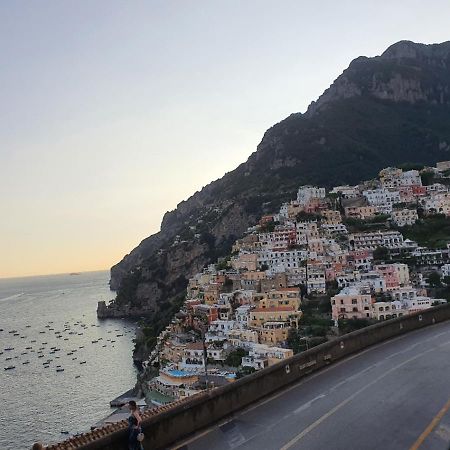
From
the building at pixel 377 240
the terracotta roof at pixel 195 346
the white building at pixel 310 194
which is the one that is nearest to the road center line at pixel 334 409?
the terracotta roof at pixel 195 346

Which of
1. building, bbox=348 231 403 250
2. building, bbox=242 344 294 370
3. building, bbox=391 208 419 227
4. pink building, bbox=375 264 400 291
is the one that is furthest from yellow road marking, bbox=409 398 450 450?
building, bbox=391 208 419 227

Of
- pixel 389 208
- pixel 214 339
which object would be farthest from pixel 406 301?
pixel 389 208

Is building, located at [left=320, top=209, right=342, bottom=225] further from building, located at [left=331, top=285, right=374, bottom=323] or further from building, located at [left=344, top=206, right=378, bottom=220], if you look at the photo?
building, located at [left=331, top=285, right=374, bottom=323]

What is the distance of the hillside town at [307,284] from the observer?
185 ft

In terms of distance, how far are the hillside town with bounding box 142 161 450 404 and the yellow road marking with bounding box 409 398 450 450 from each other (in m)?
35.9

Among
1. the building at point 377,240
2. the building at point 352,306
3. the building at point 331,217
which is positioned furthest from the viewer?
the building at point 331,217

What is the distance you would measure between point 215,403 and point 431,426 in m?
3.65

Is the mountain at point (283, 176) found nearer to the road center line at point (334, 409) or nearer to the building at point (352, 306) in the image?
the building at point (352, 306)

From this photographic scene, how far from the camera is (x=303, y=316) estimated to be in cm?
6359

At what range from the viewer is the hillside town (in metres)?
56.5

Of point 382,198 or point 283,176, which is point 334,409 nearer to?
point 382,198

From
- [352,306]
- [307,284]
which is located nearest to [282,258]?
[307,284]

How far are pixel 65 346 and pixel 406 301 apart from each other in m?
66.1

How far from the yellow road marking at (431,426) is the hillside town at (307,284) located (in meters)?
35.9
